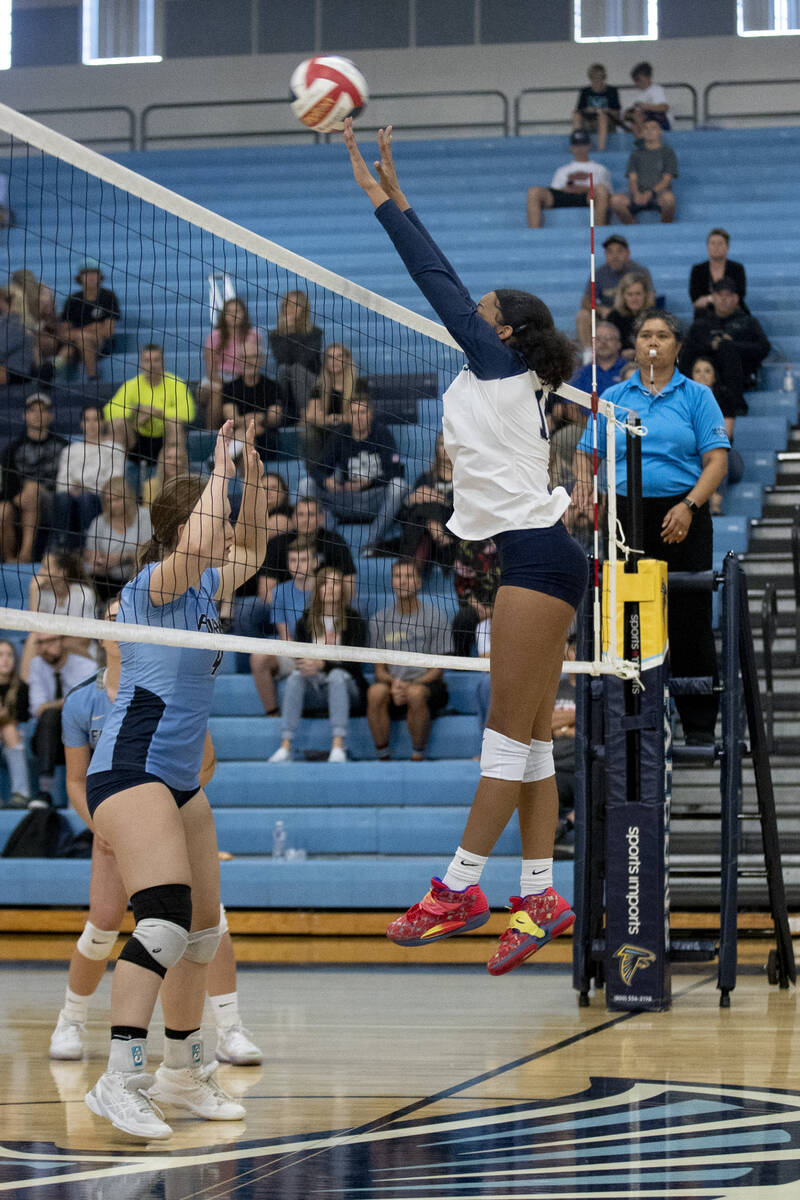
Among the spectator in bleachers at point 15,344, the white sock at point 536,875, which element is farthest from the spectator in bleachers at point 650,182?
the white sock at point 536,875

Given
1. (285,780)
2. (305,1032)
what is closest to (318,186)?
(285,780)

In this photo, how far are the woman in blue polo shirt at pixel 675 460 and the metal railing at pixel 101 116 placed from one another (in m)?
12.9

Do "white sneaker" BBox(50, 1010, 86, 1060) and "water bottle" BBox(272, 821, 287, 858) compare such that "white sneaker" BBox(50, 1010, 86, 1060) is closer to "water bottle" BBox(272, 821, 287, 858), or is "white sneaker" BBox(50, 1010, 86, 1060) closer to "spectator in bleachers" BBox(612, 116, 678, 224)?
"water bottle" BBox(272, 821, 287, 858)

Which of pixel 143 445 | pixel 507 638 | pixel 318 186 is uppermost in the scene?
pixel 318 186

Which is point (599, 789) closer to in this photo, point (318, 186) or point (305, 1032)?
point (305, 1032)

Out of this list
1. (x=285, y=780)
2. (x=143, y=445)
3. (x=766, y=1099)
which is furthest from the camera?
(x=143, y=445)

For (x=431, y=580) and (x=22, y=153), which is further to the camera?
(x=22, y=153)

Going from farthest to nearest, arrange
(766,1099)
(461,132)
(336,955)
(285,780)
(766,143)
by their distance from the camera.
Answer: (461,132) → (766,143) → (285,780) → (336,955) → (766,1099)

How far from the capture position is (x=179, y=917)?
15.7ft

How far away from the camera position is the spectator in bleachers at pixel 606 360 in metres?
11.6

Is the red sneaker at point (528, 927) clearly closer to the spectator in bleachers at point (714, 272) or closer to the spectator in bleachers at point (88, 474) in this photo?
the spectator in bleachers at point (88, 474)

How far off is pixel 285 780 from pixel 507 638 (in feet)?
18.6

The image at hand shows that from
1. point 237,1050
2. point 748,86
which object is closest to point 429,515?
point 237,1050

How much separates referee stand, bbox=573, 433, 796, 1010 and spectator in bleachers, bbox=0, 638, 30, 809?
4.33 meters
